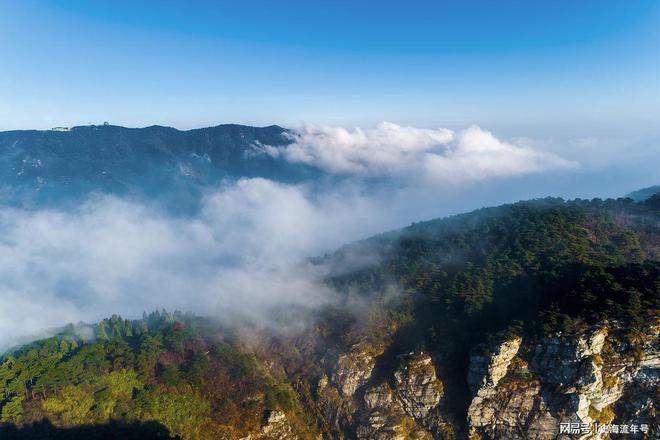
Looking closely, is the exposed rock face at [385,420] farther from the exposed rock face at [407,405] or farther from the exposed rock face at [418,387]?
the exposed rock face at [418,387]

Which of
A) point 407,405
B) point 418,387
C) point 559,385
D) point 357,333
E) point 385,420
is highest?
point 357,333

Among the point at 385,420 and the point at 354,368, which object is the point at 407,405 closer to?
the point at 385,420

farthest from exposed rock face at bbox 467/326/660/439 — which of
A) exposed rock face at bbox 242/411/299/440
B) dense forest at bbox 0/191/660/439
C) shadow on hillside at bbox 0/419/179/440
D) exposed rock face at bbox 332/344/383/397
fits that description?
shadow on hillside at bbox 0/419/179/440

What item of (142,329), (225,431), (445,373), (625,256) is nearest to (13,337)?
(142,329)

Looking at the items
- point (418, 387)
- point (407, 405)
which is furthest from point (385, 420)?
point (418, 387)

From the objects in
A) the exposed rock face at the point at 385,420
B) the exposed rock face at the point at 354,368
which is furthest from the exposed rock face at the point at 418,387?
the exposed rock face at the point at 354,368

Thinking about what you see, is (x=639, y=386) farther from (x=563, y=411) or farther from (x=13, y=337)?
(x=13, y=337)
